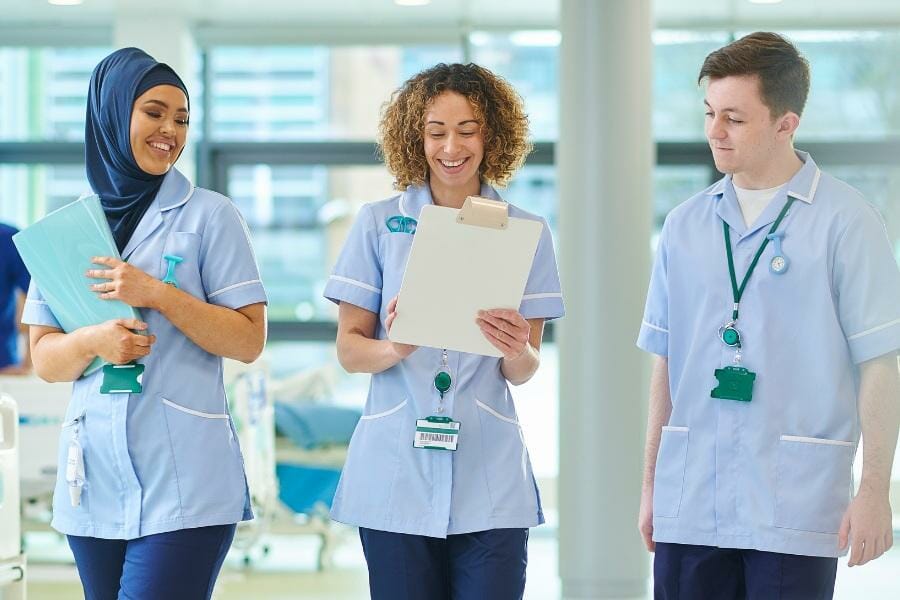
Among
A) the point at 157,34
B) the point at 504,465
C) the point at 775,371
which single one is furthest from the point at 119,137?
the point at 157,34

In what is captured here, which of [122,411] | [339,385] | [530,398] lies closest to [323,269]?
[339,385]

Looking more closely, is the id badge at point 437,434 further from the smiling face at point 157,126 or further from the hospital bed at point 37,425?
the hospital bed at point 37,425

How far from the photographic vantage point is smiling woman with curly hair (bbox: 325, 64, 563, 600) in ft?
6.84

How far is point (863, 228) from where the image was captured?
1.95m

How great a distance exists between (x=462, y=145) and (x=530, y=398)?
5.10 metres

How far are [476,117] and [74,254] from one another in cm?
74

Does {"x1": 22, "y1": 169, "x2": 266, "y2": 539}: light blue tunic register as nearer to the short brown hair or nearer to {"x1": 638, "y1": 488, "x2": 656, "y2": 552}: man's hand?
{"x1": 638, "y1": 488, "x2": 656, "y2": 552}: man's hand

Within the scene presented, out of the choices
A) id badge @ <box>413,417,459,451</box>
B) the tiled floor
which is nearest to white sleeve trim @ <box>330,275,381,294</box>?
id badge @ <box>413,417,459,451</box>

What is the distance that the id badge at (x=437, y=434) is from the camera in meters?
2.08

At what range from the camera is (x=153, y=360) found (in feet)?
7.03

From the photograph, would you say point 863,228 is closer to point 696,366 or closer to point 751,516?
point 696,366

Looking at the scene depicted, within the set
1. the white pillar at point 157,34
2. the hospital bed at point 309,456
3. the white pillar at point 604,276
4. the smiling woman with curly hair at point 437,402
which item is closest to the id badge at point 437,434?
the smiling woman with curly hair at point 437,402

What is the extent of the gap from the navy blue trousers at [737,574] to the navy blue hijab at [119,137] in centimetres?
111

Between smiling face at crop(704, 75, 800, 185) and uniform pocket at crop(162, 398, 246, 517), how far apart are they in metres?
0.99
